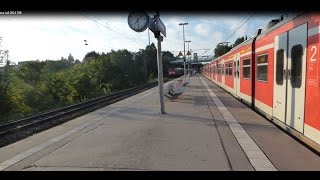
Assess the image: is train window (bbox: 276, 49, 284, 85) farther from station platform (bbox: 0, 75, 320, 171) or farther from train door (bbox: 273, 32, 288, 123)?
station platform (bbox: 0, 75, 320, 171)

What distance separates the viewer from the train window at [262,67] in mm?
9711

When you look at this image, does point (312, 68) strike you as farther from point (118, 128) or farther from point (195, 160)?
point (118, 128)

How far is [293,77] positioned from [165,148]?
3.13 metres

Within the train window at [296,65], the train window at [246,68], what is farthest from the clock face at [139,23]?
the train window at [246,68]

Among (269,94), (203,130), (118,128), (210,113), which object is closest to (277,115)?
(269,94)

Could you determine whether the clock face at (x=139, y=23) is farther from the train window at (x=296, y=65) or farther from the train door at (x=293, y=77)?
the train window at (x=296, y=65)

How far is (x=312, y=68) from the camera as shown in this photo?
596 cm

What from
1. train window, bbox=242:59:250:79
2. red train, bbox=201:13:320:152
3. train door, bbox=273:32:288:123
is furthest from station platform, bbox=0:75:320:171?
train window, bbox=242:59:250:79

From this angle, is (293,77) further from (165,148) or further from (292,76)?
(165,148)

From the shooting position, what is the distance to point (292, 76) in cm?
709

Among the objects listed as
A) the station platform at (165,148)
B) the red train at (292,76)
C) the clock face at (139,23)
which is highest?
the clock face at (139,23)

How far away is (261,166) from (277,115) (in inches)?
136

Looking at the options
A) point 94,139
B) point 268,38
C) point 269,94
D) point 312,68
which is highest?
point 268,38
